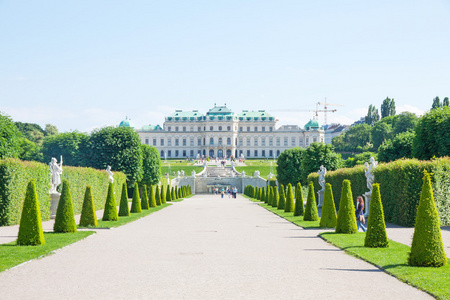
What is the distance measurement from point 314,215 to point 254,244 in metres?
6.83

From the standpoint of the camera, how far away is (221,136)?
126 metres

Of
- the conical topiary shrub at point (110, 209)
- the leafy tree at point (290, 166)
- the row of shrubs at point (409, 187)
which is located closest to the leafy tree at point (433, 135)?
the row of shrubs at point (409, 187)

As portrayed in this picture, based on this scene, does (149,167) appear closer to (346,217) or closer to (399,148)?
(399,148)

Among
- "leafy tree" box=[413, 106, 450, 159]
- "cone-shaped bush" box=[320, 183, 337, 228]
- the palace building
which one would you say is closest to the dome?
the palace building

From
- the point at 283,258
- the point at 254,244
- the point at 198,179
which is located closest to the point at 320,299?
the point at 283,258

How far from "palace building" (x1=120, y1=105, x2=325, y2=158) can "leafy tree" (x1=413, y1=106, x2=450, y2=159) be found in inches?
3904

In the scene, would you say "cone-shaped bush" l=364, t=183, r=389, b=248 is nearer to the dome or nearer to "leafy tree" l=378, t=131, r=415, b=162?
"leafy tree" l=378, t=131, r=415, b=162

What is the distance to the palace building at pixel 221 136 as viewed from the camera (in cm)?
12600

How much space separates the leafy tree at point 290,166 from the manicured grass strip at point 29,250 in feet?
108

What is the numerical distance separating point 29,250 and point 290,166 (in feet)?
118

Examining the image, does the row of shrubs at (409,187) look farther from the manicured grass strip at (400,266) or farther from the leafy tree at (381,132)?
the leafy tree at (381,132)

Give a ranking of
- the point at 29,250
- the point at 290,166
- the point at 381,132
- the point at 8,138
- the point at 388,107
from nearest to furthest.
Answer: the point at 29,250 < the point at 8,138 < the point at 290,166 < the point at 381,132 < the point at 388,107

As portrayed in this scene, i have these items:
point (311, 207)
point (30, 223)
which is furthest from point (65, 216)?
point (311, 207)

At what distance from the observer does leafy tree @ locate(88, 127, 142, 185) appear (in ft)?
132
